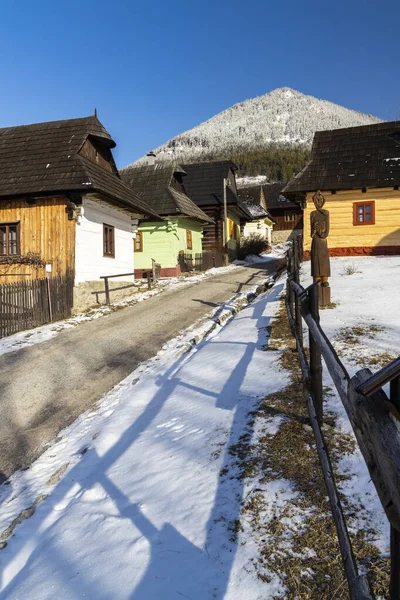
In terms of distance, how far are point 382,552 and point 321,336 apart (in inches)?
46.5

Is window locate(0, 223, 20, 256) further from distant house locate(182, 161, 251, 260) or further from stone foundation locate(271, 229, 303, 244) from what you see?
stone foundation locate(271, 229, 303, 244)

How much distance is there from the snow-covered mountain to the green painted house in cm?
9459

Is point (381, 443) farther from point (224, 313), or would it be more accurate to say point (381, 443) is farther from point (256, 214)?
point (256, 214)

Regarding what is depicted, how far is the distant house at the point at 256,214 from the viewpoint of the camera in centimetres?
4153

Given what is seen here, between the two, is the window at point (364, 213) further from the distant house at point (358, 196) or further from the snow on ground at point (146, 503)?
the snow on ground at point (146, 503)

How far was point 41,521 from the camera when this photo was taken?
3.13 meters

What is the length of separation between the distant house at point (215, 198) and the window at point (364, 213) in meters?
10.6

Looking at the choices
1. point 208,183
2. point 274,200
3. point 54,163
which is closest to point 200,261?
point 208,183

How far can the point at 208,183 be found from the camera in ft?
97.1

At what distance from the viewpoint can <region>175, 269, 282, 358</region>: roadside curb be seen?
8040mm

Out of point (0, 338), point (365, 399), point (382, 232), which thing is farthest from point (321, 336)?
point (382, 232)

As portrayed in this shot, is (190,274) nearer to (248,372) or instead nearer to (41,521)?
(248,372)

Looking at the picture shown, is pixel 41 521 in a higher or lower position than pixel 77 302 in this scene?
lower

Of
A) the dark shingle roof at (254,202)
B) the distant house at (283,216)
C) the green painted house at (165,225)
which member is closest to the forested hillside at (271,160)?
the distant house at (283,216)
